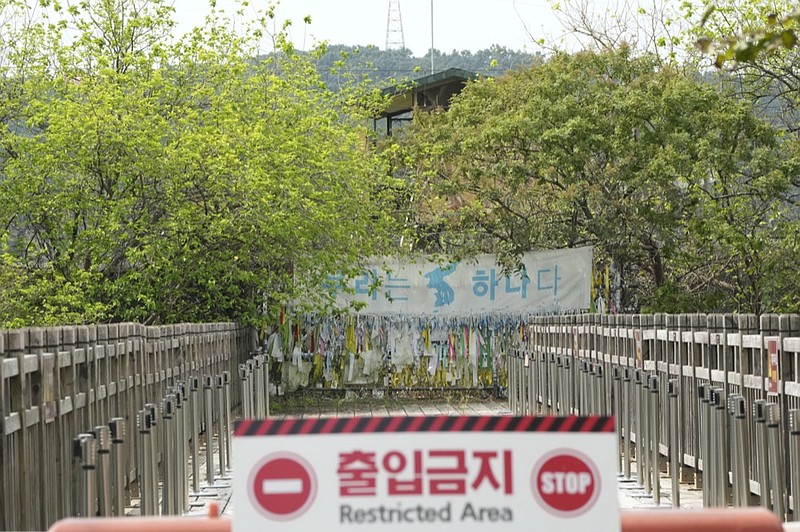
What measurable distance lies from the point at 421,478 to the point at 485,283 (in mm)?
24693

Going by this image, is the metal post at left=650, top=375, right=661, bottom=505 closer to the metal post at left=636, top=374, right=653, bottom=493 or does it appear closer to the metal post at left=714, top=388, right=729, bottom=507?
the metal post at left=636, top=374, right=653, bottom=493

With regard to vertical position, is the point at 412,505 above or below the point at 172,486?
above

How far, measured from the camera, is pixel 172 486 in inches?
482

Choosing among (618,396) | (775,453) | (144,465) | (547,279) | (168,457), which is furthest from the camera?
(547,279)

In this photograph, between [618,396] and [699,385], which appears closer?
[699,385]

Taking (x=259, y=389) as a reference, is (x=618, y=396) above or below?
above

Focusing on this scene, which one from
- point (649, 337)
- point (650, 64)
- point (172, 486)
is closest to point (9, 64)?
point (650, 64)

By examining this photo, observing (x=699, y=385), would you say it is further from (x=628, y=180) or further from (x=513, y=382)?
(x=628, y=180)

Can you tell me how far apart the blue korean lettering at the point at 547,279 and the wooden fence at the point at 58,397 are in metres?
14.0

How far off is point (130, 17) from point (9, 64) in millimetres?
2592

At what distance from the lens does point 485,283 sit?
29188mm

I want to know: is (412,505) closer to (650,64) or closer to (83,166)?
(83,166)

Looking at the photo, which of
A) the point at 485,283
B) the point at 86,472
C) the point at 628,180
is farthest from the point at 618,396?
the point at 628,180

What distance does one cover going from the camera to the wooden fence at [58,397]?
8227mm
